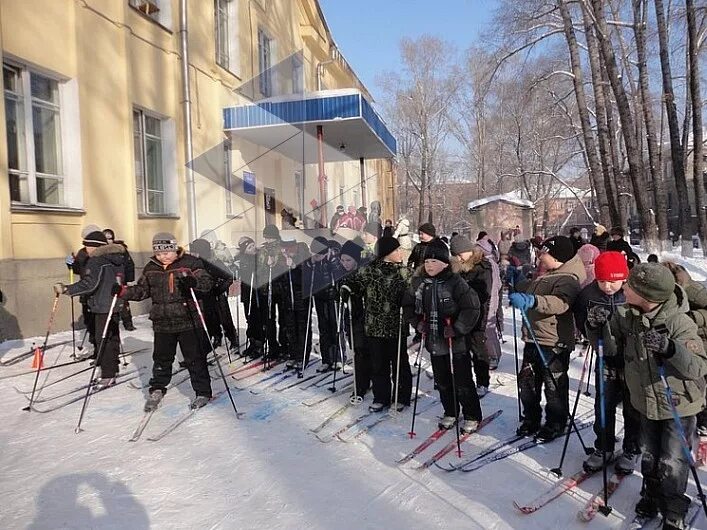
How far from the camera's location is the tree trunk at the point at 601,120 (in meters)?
17.5

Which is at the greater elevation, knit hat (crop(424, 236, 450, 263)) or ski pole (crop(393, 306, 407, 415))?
knit hat (crop(424, 236, 450, 263))

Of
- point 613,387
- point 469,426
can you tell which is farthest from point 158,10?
point 613,387

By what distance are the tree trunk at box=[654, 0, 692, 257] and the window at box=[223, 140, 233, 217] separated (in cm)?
1448

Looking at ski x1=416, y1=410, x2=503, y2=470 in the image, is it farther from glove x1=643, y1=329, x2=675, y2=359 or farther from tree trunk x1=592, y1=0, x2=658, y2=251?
tree trunk x1=592, y1=0, x2=658, y2=251

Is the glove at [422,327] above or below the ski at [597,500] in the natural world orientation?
above

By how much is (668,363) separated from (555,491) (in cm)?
123

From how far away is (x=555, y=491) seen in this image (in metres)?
3.67

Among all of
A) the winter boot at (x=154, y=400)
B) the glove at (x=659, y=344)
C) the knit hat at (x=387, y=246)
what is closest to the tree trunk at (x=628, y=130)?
the knit hat at (x=387, y=246)

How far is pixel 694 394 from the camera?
3055 mm

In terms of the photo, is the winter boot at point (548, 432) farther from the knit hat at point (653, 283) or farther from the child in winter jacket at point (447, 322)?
the knit hat at point (653, 283)

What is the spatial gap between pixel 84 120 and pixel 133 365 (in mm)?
4997

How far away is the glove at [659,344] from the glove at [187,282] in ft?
12.5

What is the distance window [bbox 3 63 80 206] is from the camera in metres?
8.59

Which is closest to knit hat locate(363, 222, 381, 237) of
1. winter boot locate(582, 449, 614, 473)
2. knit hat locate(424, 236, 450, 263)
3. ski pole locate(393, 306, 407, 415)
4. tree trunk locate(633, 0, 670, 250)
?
ski pole locate(393, 306, 407, 415)
